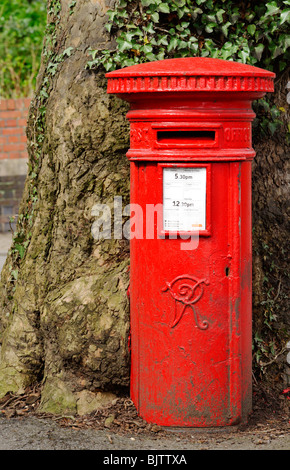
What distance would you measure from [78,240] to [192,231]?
3.06 ft

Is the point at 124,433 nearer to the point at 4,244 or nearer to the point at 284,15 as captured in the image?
the point at 284,15

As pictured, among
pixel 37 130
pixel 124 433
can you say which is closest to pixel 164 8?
pixel 37 130

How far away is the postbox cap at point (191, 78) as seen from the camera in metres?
3.27

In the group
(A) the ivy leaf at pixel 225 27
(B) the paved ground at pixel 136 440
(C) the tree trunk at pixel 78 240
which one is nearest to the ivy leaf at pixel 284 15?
(A) the ivy leaf at pixel 225 27

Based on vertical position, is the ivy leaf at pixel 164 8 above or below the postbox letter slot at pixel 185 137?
above

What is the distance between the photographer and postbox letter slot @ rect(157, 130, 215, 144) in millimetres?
3410

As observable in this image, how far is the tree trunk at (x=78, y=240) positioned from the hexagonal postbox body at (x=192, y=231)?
15.0 inches

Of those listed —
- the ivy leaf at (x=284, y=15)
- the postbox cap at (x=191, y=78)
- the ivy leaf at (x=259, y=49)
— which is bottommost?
the postbox cap at (x=191, y=78)

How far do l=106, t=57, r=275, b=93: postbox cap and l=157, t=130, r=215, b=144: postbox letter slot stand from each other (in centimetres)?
26

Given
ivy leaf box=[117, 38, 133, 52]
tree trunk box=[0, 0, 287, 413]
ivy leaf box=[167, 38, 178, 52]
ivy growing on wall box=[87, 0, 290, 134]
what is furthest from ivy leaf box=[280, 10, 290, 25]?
ivy leaf box=[117, 38, 133, 52]

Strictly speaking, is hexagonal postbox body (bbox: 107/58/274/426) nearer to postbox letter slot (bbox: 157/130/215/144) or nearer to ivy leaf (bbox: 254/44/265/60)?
postbox letter slot (bbox: 157/130/215/144)

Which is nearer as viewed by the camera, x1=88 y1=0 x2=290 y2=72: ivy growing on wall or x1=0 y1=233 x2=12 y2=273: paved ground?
x1=88 y1=0 x2=290 y2=72: ivy growing on wall

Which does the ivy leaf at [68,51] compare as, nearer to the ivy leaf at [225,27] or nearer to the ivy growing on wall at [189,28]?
the ivy growing on wall at [189,28]

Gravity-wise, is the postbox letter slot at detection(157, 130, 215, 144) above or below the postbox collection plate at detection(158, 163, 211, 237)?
above
